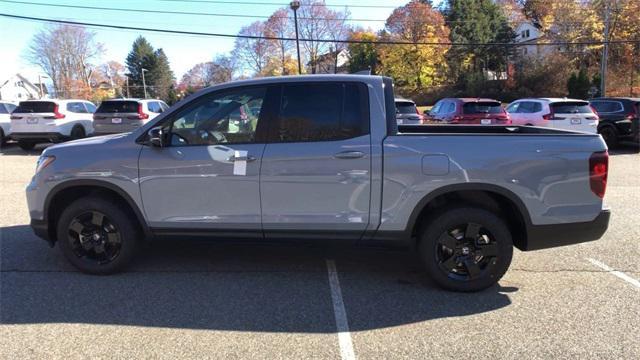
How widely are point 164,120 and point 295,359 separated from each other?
247 cm

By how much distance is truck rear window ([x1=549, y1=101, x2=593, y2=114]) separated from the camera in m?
15.6

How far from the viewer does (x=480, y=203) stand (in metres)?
4.57

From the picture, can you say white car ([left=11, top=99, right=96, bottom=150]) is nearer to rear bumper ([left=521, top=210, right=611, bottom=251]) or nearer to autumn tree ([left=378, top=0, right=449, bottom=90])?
rear bumper ([left=521, top=210, right=611, bottom=251])

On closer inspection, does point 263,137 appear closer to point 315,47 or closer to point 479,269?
point 479,269

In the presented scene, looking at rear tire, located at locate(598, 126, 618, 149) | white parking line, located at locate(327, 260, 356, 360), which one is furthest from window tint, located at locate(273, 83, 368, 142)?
rear tire, located at locate(598, 126, 618, 149)

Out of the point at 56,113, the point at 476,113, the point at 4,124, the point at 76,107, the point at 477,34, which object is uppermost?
the point at 477,34

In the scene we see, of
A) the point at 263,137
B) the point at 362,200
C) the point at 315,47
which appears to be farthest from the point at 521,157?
the point at 315,47

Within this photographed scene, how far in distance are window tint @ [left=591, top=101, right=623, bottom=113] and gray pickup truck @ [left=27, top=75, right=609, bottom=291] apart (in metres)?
13.6

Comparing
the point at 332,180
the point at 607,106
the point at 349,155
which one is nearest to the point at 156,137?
the point at 332,180

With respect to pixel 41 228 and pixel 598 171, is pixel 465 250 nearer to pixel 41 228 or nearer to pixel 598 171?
pixel 598 171

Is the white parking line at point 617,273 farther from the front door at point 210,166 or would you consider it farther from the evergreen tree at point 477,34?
the evergreen tree at point 477,34

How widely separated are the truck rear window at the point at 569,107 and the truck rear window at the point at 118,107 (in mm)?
12839

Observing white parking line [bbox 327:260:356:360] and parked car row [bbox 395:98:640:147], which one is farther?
parked car row [bbox 395:98:640:147]

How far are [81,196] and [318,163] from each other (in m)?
→ 2.35
